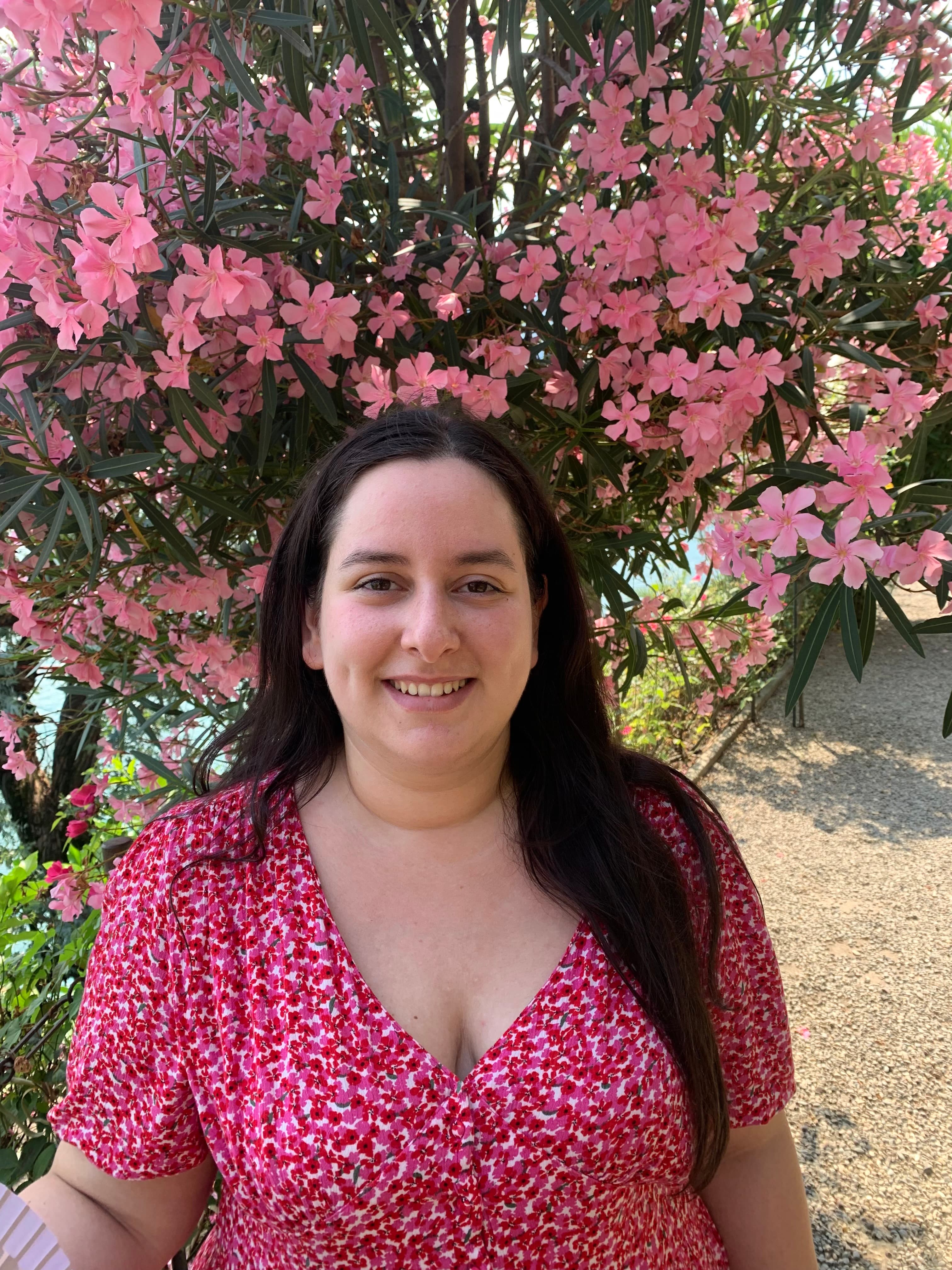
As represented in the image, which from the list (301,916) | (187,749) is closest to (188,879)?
→ (301,916)

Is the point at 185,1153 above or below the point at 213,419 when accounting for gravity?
below

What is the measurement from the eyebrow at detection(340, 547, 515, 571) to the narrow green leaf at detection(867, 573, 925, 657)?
0.45 metres

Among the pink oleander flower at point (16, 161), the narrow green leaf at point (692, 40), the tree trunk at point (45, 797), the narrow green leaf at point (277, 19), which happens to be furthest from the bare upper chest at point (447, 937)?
the tree trunk at point (45, 797)

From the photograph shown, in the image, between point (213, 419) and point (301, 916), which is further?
point (213, 419)

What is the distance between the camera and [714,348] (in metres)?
1.39

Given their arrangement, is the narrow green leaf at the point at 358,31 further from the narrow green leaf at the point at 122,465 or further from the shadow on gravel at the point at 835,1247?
the shadow on gravel at the point at 835,1247

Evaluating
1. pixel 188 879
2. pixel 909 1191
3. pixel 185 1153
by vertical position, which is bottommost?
pixel 909 1191

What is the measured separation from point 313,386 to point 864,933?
320 cm

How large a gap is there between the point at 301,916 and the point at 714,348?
1.00 metres

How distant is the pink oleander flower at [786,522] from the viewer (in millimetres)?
1133

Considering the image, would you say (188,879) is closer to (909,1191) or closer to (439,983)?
(439,983)

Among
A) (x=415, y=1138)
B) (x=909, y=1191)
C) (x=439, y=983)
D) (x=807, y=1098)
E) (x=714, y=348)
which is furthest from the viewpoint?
(x=807, y=1098)

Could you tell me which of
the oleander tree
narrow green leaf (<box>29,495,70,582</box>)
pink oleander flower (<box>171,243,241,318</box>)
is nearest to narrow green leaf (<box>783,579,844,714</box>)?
the oleander tree

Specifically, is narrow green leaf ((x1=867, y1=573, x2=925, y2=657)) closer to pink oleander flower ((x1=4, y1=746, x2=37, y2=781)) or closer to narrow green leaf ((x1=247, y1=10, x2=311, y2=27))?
narrow green leaf ((x1=247, y1=10, x2=311, y2=27))
